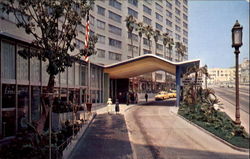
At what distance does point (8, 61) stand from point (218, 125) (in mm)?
14055

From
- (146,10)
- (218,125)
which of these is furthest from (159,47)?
(218,125)

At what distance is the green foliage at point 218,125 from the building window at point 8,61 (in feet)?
40.5

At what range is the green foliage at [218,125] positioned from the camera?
1292 cm

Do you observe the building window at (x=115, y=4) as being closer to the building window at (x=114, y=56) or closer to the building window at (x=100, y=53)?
the building window at (x=114, y=56)

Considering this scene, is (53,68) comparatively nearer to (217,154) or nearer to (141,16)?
(217,154)

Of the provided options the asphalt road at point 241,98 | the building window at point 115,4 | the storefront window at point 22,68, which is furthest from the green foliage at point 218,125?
the building window at point 115,4

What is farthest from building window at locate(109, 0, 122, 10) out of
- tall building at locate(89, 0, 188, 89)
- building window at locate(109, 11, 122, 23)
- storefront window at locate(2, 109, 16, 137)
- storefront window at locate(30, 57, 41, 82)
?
storefront window at locate(2, 109, 16, 137)

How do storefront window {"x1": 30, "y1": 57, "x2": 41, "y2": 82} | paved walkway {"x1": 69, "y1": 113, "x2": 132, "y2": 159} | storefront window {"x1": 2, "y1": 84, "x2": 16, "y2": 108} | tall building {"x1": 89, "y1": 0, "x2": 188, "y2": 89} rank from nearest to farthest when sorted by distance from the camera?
paved walkway {"x1": 69, "y1": 113, "x2": 132, "y2": 159}
storefront window {"x1": 2, "y1": 84, "x2": 16, "y2": 108}
storefront window {"x1": 30, "y1": 57, "x2": 41, "y2": 82}
tall building {"x1": 89, "y1": 0, "x2": 188, "y2": 89}

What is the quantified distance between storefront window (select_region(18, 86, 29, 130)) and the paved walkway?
3363 mm

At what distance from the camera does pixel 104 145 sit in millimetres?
11117

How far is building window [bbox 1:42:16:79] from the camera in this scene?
10842mm

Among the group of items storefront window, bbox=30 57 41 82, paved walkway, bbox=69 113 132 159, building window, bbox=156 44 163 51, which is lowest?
paved walkway, bbox=69 113 132 159

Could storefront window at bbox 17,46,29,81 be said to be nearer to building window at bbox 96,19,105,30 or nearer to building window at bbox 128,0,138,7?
building window at bbox 96,19,105,30

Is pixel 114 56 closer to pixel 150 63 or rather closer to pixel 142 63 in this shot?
pixel 150 63
